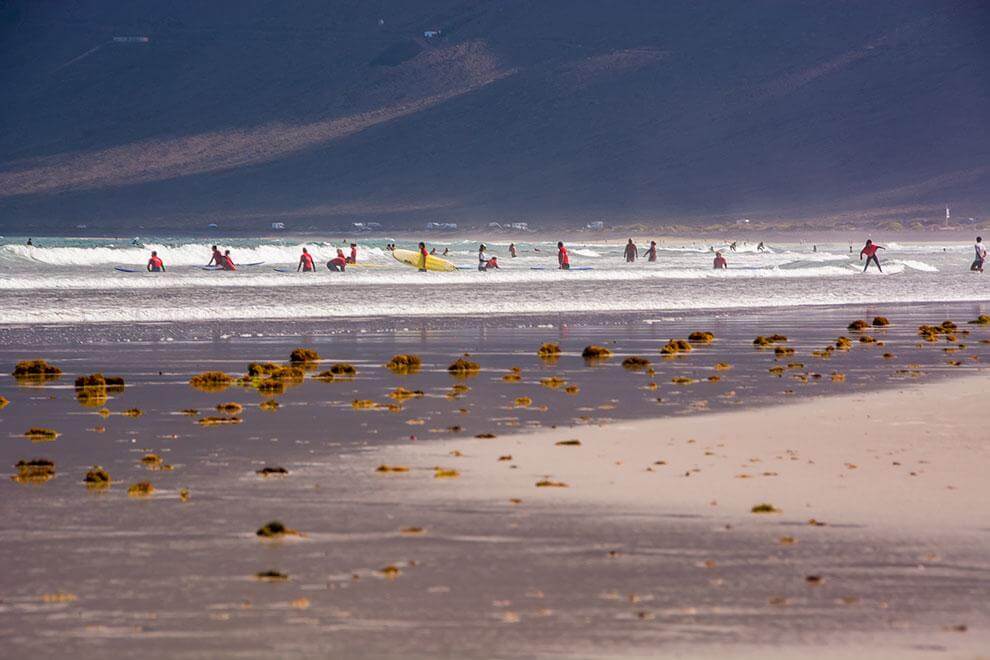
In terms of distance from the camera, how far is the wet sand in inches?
317

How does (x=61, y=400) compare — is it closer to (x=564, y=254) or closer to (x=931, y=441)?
(x=931, y=441)

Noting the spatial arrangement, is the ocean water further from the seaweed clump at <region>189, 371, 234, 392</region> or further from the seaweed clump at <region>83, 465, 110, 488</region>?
the seaweed clump at <region>83, 465, 110, 488</region>

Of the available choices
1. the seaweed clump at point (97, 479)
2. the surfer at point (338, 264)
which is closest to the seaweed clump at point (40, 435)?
the seaweed clump at point (97, 479)

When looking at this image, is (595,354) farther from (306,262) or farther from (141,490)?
(306,262)

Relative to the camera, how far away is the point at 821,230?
172 m

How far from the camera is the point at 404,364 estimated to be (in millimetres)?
21859

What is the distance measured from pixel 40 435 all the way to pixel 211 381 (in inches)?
184

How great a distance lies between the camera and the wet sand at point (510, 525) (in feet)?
26.5

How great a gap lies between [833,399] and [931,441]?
3.50 metres

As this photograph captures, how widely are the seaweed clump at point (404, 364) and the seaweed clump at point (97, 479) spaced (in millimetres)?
9406

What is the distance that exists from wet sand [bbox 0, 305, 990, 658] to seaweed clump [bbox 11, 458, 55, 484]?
147 millimetres

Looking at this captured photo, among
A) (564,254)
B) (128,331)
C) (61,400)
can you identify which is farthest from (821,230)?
(61,400)

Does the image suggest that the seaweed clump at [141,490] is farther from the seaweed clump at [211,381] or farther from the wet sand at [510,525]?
the seaweed clump at [211,381]

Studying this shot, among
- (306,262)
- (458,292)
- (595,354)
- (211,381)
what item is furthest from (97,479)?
(306,262)
